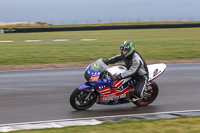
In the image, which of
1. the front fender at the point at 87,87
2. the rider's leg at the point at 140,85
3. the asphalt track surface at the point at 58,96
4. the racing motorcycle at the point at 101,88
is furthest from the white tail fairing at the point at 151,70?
the asphalt track surface at the point at 58,96

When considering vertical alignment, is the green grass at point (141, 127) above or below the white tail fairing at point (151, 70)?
below

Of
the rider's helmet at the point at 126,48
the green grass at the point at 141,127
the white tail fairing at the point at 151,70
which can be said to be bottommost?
the green grass at the point at 141,127

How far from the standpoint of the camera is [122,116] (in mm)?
7383

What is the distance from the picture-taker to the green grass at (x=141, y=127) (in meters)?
5.98

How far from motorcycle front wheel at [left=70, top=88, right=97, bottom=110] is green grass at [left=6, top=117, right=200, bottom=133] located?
1282 mm

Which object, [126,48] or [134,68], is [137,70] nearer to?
[134,68]

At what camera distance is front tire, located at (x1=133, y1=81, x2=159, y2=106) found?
8367mm

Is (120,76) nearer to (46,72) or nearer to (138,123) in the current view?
(138,123)

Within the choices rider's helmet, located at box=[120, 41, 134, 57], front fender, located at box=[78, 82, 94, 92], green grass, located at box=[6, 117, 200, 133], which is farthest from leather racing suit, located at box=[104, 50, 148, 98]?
green grass, located at box=[6, 117, 200, 133]

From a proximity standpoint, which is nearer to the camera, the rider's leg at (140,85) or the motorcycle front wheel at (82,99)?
the motorcycle front wheel at (82,99)

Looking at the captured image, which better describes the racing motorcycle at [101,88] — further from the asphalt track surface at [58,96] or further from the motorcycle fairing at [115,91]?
the asphalt track surface at [58,96]

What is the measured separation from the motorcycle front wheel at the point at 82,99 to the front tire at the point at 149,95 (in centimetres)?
123

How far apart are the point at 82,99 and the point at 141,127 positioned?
6.50 feet

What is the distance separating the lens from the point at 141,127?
20.3 feet
